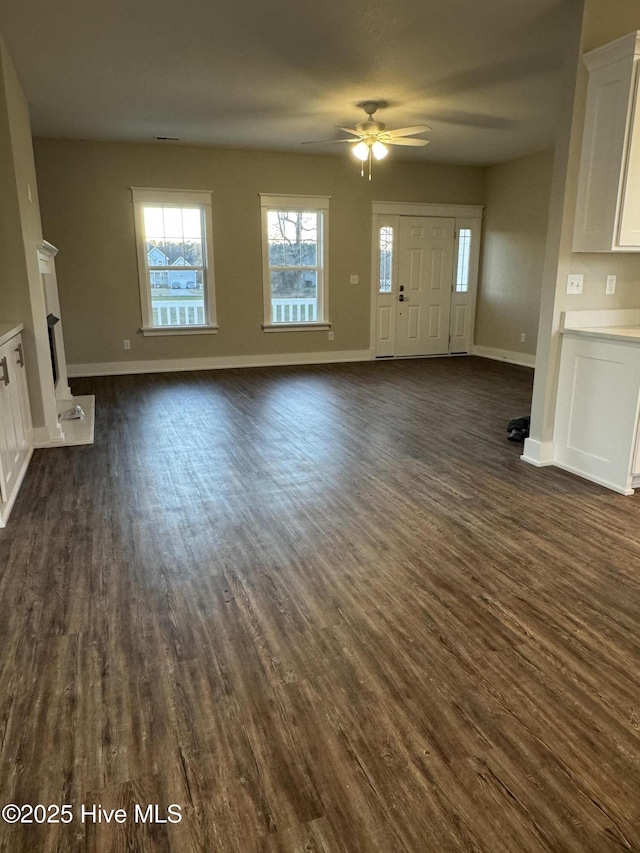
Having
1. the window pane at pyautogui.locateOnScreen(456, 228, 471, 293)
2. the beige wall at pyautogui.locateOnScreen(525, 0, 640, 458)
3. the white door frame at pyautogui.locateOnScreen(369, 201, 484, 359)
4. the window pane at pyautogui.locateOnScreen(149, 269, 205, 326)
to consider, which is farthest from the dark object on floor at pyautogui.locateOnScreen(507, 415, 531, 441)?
the window pane at pyautogui.locateOnScreen(456, 228, 471, 293)

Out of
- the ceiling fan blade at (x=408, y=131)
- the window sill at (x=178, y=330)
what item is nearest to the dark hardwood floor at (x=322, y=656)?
the ceiling fan blade at (x=408, y=131)

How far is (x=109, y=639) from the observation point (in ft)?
6.72

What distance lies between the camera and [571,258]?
3566 millimetres

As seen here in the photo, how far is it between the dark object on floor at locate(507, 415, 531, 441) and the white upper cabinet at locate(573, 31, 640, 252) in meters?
1.49

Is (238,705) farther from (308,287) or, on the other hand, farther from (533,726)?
(308,287)

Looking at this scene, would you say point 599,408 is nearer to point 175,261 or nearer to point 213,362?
point 213,362

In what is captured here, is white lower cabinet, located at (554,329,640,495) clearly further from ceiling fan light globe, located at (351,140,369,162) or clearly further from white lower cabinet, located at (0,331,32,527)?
white lower cabinet, located at (0,331,32,527)

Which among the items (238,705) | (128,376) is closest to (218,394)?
(128,376)

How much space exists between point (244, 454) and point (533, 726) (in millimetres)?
2822

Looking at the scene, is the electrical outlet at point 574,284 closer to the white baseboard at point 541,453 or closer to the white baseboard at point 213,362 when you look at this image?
the white baseboard at point 541,453

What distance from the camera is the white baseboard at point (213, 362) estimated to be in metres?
7.31

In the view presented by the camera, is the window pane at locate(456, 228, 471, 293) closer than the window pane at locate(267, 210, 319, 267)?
No

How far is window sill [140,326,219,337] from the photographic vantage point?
24.4ft

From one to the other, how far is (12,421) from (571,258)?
3614 millimetres
